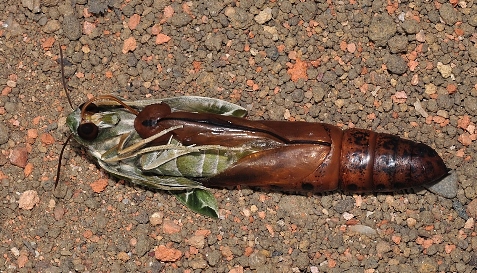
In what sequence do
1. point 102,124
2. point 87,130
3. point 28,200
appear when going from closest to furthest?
point 87,130
point 102,124
point 28,200

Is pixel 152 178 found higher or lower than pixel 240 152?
lower

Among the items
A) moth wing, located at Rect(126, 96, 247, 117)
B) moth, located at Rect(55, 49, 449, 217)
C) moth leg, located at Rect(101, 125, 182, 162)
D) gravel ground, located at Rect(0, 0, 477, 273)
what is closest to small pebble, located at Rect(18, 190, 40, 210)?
gravel ground, located at Rect(0, 0, 477, 273)

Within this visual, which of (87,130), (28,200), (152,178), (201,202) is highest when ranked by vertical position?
(87,130)

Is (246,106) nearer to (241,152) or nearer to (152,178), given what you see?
(241,152)

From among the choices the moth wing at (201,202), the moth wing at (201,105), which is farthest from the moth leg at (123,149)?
the moth wing at (201,202)

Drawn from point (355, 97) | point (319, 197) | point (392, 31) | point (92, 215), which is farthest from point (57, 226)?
point (392, 31)

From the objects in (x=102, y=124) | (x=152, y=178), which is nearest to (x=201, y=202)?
(x=152, y=178)

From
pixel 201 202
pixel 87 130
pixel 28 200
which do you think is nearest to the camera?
pixel 87 130
